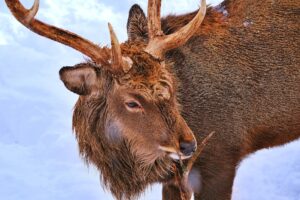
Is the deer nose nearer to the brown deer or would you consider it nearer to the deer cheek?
the brown deer

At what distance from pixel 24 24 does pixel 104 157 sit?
146 centimetres

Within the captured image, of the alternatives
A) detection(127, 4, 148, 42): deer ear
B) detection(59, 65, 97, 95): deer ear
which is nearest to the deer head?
detection(59, 65, 97, 95): deer ear

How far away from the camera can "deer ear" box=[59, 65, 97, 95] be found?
5.46 meters

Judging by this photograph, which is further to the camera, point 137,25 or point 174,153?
point 137,25

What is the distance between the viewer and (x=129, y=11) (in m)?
6.91

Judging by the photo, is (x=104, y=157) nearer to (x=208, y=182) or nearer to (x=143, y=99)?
(x=143, y=99)

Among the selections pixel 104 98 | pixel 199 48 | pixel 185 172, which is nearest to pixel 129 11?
pixel 199 48

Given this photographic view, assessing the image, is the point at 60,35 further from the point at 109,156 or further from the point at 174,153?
the point at 174,153

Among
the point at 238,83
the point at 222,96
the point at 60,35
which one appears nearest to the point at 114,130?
the point at 60,35

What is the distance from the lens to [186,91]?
6.43 m

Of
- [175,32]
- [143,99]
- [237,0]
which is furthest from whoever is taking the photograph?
[237,0]

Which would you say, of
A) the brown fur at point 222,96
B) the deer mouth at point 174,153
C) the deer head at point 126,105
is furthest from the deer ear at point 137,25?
the deer mouth at point 174,153

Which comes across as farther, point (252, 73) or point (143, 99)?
point (252, 73)

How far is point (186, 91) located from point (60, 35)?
151 centimetres
